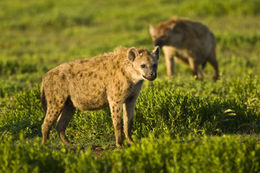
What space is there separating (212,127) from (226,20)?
471 inches

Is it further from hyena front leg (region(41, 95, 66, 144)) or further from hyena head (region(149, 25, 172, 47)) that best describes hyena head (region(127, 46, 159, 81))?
hyena head (region(149, 25, 172, 47))

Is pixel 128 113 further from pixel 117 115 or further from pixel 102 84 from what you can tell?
pixel 102 84

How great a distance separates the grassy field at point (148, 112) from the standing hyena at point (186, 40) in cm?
57

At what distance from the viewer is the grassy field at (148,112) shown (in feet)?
13.8

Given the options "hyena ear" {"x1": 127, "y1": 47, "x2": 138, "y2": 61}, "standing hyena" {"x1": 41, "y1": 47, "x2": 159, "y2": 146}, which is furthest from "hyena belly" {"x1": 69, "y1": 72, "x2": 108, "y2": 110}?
"hyena ear" {"x1": 127, "y1": 47, "x2": 138, "y2": 61}

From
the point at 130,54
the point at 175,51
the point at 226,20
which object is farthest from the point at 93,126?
the point at 226,20

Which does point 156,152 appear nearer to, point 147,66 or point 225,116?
point 147,66

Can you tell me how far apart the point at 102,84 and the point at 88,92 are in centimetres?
21

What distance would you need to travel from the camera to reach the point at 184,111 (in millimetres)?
6035

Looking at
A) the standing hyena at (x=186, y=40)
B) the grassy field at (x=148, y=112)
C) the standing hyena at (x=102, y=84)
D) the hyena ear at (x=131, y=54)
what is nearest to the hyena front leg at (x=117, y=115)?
the standing hyena at (x=102, y=84)

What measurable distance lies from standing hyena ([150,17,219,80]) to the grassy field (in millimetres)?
566

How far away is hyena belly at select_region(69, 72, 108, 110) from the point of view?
17.1 feet

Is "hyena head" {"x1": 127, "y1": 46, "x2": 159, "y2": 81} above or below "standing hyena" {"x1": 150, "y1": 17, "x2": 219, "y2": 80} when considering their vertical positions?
above

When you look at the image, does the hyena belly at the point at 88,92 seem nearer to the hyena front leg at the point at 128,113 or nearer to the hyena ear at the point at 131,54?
the hyena front leg at the point at 128,113
